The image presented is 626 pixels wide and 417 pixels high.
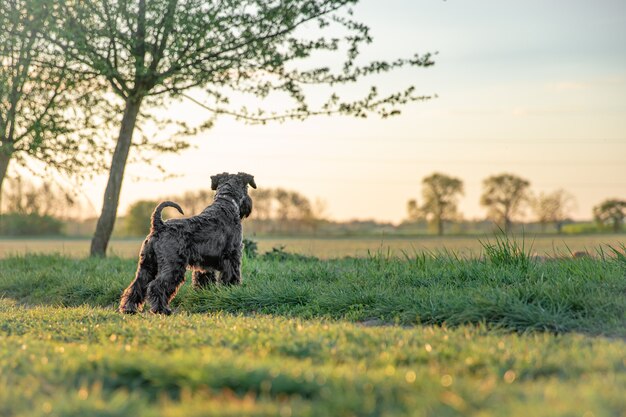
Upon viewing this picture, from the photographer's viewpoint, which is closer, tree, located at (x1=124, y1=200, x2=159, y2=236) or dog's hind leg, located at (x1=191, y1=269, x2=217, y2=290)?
dog's hind leg, located at (x1=191, y1=269, x2=217, y2=290)

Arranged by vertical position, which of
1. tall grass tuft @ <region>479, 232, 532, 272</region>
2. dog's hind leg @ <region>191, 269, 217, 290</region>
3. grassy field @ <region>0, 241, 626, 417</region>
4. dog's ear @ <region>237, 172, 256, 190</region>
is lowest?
grassy field @ <region>0, 241, 626, 417</region>

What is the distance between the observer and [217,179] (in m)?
10.5

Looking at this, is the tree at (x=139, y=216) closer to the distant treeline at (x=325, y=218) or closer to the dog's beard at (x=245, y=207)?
the distant treeline at (x=325, y=218)

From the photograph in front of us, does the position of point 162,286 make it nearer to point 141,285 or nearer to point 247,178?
point 141,285

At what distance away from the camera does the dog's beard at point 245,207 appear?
33.6 feet

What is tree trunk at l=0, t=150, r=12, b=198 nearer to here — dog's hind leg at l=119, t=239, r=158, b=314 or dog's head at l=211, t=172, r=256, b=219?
dog's head at l=211, t=172, r=256, b=219

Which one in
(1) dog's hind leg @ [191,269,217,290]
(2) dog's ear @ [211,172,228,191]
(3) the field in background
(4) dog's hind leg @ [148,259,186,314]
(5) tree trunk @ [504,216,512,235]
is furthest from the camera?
(3) the field in background

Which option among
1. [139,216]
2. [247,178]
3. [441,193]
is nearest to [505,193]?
[441,193]

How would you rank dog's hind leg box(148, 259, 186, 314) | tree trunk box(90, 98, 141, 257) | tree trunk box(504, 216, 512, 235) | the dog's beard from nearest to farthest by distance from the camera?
1. dog's hind leg box(148, 259, 186, 314)
2. the dog's beard
3. tree trunk box(504, 216, 512, 235)
4. tree trunk box(90, 98, 141, 257)

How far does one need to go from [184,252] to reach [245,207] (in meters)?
1.77

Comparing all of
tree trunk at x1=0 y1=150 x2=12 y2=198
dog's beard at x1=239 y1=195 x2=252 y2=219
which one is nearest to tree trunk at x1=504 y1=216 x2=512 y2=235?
dog's beard at x1=239 y1=195 x2=252 y2=219

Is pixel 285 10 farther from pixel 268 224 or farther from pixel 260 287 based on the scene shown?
pixel 268 224

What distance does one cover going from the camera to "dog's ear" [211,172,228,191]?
412 inches

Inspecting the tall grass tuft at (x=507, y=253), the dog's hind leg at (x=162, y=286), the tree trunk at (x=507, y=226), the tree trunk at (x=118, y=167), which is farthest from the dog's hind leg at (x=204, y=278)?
the tree trunk at (x=118, y=167)
